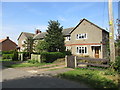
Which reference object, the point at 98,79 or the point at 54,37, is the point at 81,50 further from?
the point at 98,79

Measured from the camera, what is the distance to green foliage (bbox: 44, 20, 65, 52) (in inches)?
900

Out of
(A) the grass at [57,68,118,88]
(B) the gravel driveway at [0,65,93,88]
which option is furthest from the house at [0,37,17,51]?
(A) the grass at [57,68,118,88]

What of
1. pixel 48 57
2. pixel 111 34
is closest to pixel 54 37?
pixel 48 57

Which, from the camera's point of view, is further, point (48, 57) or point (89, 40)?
point (89, 40)

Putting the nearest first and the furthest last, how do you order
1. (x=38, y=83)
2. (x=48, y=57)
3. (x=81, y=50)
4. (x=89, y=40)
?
(x=38, y=83), (x=48, y=57), (x=89, y=40), (x=81, y=50)

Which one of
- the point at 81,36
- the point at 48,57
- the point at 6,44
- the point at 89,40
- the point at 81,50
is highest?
the point at 81,36

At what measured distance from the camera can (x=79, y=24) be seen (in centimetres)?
2383

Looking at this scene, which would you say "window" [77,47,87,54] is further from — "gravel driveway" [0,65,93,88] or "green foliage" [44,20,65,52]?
"gravel driveway" [0,65,93,88]

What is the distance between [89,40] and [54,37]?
732 centimetres

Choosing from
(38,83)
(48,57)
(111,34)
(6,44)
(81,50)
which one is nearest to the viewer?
(38,83)

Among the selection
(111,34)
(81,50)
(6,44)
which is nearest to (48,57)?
(81,50)

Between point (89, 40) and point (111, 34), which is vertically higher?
point (89, 40)

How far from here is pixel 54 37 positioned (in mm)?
23047

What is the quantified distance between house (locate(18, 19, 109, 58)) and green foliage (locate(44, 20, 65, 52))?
303 cm
